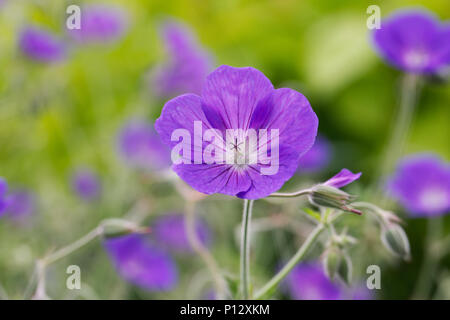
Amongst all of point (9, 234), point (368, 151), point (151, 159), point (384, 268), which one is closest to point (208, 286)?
point (384, 268)

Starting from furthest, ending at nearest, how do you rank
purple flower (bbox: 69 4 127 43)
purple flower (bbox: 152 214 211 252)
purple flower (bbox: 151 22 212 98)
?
purple flower (bbox: 69 4 127 43) < purple flower (bbox: 151 22 212 98) < purple flower (bbox: 152 214 211 252)

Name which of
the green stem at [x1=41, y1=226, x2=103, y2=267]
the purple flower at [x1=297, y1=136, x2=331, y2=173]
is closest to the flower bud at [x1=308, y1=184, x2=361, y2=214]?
the green stem at [x1=41, y1=226, x2=103, y2=267]

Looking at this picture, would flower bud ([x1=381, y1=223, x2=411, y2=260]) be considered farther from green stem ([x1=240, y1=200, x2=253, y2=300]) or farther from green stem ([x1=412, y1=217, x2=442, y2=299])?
green stem ([x1=412, y1=217, x2=442, y2=299])

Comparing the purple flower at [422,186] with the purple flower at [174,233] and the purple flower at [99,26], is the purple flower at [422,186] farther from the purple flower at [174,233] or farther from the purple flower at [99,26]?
the purple flower at [99,26]

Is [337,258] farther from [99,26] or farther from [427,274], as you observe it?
[99,26]

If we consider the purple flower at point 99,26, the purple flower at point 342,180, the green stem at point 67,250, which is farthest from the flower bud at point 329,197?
the purple flower at point 99,26

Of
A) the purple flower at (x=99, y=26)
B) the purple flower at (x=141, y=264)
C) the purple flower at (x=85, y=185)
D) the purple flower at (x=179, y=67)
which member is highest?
the purple flower at (x=99, y=26)
